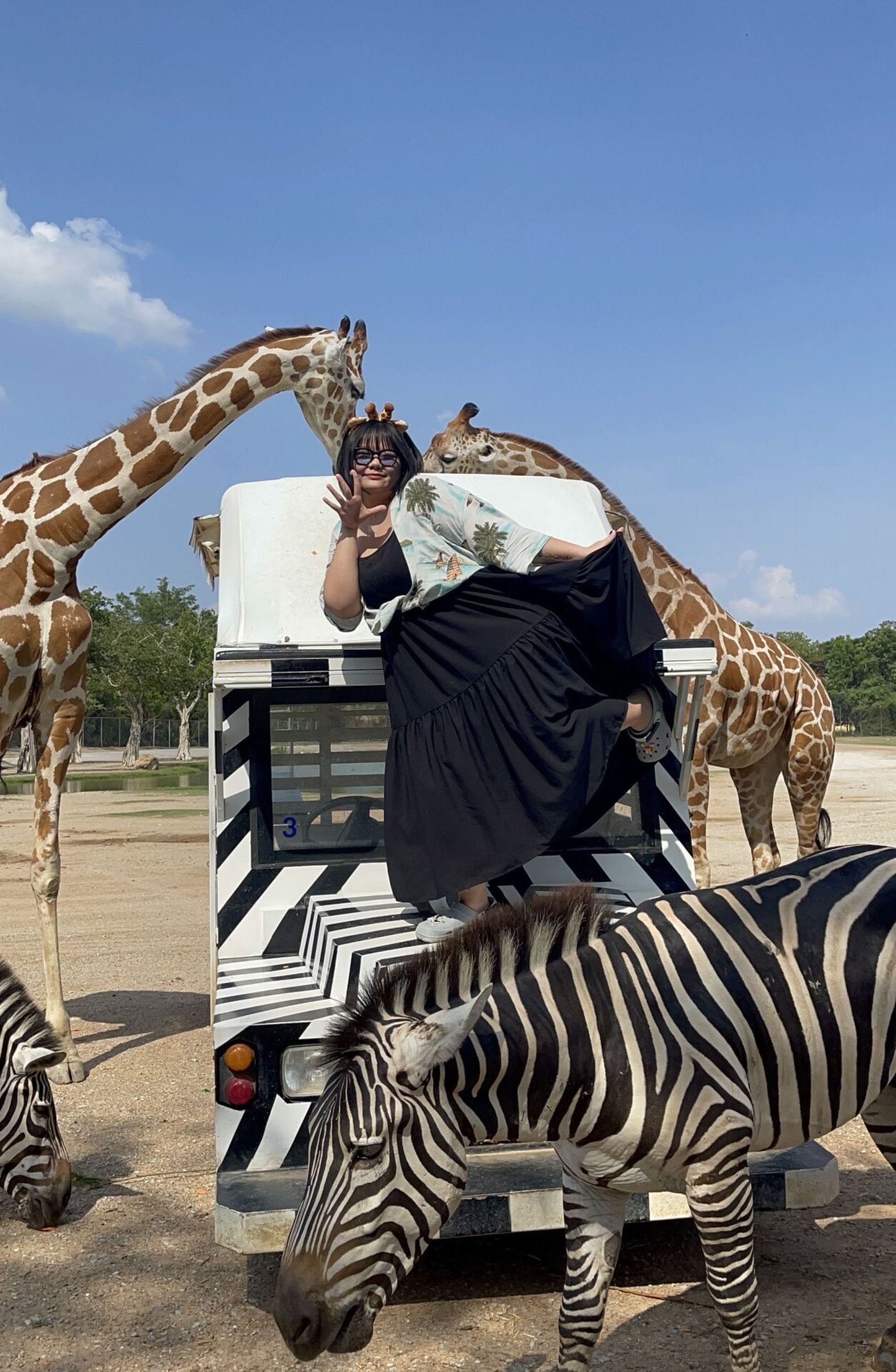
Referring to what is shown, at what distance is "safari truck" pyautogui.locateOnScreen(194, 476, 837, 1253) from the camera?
3834mm

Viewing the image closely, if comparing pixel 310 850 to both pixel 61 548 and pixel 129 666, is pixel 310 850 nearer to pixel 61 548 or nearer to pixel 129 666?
pixel 61 548

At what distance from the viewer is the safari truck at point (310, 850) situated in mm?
3834

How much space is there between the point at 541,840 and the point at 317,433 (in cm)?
473

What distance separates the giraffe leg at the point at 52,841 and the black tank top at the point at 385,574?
3.33m

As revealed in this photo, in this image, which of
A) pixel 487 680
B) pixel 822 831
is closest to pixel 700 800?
pixel 822 831

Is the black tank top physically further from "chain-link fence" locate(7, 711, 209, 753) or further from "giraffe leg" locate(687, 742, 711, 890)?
"chain-link fence" locate(7, 711, 209, 753)

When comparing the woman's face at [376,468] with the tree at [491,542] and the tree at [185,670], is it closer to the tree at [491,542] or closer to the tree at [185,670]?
the tree at [491,542]

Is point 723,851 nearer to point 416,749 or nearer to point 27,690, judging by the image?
point 27,690

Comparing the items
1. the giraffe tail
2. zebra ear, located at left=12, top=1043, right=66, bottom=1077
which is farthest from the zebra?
the giraffe tail

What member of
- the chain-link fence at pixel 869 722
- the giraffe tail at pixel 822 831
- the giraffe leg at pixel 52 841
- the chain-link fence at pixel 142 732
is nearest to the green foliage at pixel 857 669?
the chain-link fence at pixel 869 722

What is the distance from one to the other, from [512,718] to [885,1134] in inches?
68.5

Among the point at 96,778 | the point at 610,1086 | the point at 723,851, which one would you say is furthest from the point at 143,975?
the point at 96,778

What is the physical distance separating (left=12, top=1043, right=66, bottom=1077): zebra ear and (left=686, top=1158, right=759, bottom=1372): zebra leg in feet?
8.58

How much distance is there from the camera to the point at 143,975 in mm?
9469
